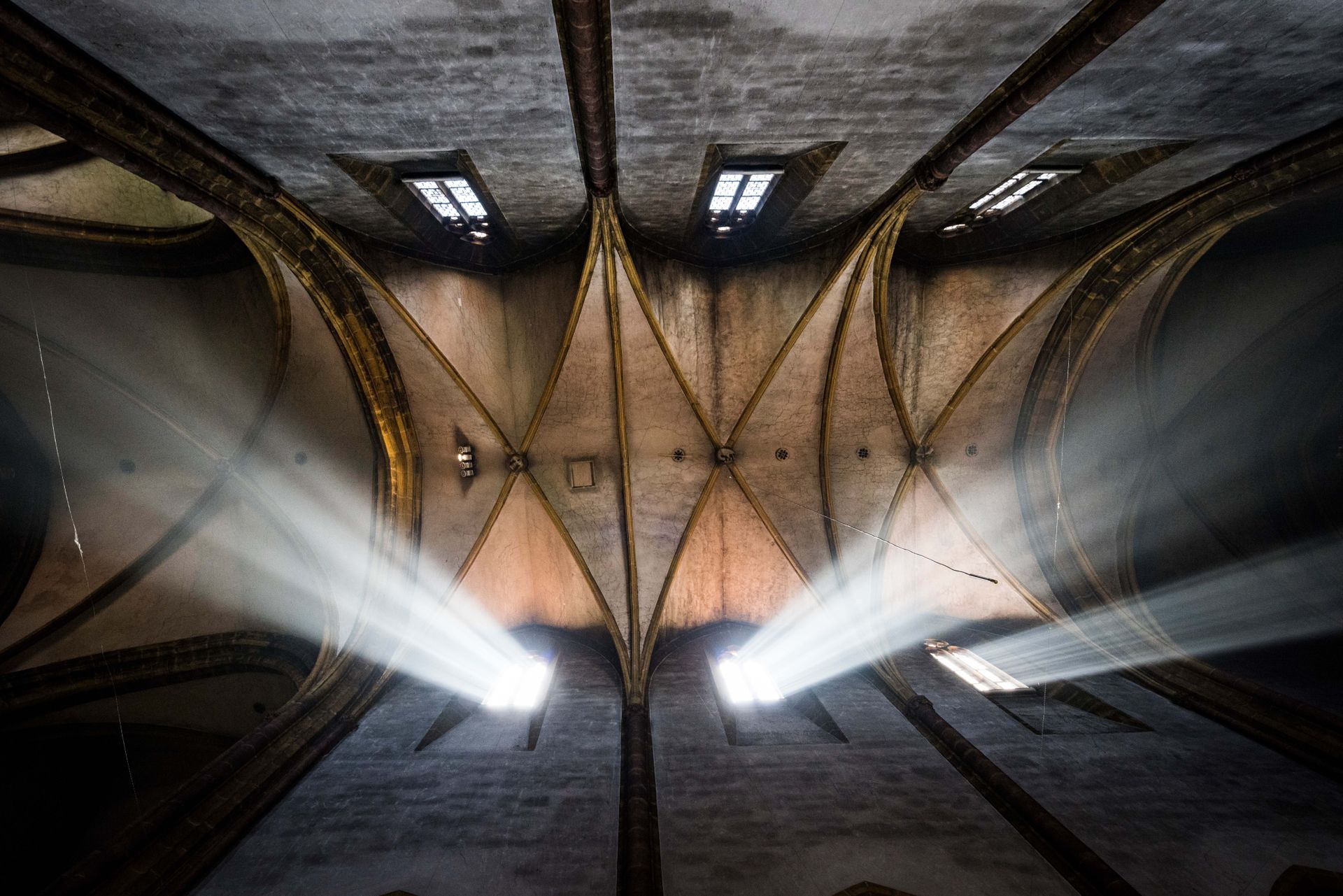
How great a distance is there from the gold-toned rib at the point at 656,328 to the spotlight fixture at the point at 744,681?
14.4 ft

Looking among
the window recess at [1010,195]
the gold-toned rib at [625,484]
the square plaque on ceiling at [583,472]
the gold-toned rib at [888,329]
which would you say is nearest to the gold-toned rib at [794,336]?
the gold-toned rib at [888,329]

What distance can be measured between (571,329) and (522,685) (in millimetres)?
6621

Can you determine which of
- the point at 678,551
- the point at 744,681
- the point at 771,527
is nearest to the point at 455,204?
the point at 678,551

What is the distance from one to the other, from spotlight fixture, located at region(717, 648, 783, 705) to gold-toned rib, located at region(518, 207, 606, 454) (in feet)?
19.2

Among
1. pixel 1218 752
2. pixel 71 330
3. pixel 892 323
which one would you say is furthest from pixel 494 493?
pixel 1218 752

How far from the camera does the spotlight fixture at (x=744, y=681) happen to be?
31.6 ft

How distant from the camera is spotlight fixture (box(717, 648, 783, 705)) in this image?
9.64 meters

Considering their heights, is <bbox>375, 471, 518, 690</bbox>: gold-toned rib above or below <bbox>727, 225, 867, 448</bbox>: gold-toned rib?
below

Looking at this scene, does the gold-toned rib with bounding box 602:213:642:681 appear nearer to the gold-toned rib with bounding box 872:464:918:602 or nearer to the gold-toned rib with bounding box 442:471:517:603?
the gold-toned rib with bounding box 442:471:517:603

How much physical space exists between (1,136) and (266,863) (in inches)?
431

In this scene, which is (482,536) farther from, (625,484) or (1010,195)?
(1010,195)

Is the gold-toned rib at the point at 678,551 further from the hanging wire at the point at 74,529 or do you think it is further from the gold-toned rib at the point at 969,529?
the hanging wire at the point at 74,529

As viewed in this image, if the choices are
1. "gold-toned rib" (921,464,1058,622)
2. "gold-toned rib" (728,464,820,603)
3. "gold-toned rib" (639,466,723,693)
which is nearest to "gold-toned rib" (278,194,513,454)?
"gold-toned rib" (639,466,723,693)

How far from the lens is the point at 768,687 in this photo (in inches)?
393
